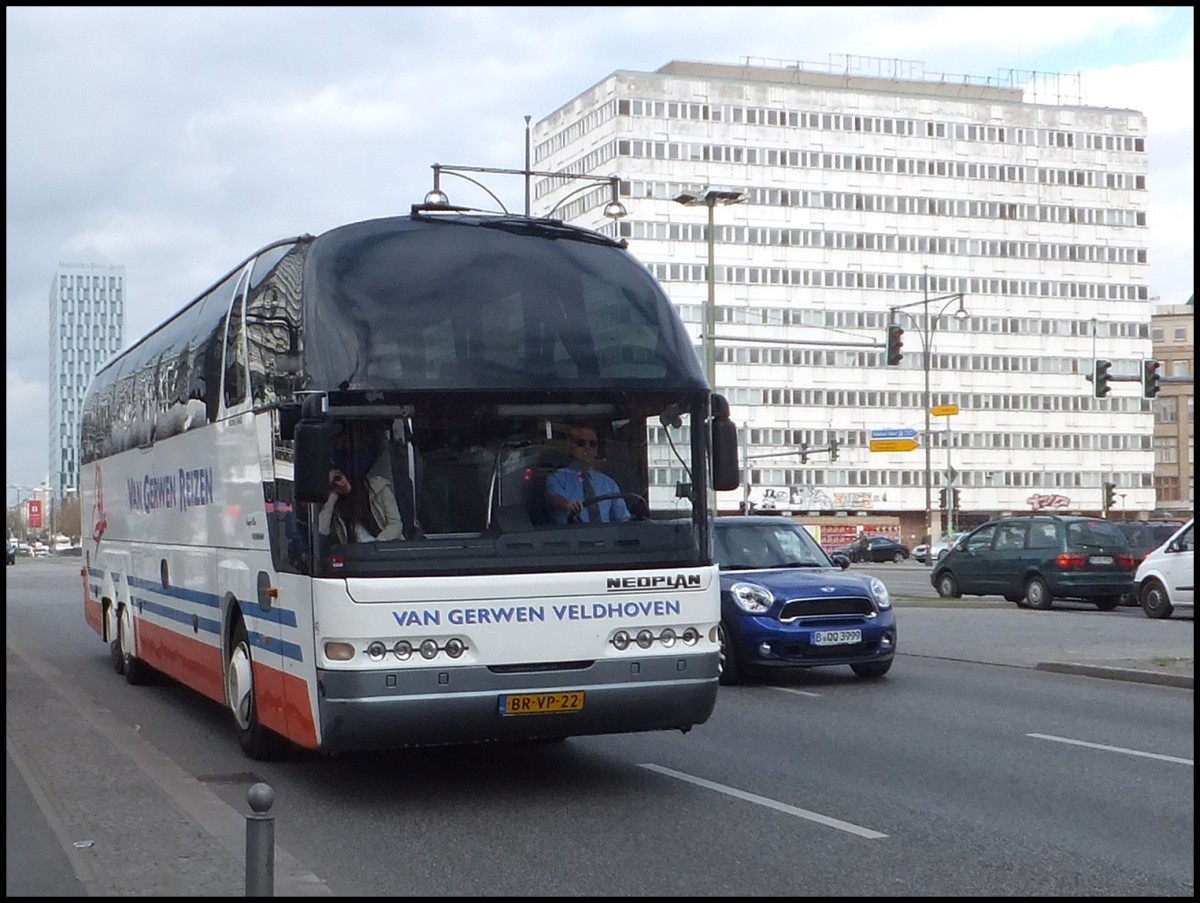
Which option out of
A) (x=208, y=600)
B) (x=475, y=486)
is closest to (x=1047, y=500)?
(x=208, y=600)

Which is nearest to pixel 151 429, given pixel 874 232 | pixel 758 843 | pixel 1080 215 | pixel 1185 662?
pixel 758 843

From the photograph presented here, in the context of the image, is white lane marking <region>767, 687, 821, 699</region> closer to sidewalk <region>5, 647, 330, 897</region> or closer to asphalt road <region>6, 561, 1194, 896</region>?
asphalt road <region>6, 561, 1194, 896</region>

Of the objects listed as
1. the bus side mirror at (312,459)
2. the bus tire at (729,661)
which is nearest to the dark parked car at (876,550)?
the bus tire at (729,661)

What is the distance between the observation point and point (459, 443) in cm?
Answer: 942

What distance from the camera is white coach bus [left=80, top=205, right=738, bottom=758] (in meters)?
9.17

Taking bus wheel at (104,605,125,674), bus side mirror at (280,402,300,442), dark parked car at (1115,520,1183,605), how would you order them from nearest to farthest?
bus side mirror at (280,402,300,442)
bus wheel at (104,605,125,674)
dark parked car at (1115,520,1183,605)

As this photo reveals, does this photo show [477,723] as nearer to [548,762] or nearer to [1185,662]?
[548,762]

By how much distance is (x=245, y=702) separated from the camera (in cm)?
1134

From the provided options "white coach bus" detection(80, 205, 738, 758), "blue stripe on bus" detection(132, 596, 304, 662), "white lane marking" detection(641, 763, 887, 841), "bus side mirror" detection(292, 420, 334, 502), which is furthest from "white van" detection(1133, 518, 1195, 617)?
"bus side mirror" detection(292, 420, 334, 502)

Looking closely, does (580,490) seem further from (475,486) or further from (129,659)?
(129,659)

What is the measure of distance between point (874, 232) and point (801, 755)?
349 feet

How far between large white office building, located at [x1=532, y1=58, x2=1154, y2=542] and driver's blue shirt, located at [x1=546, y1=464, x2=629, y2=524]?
96.3 meters

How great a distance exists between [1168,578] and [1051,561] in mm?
3084

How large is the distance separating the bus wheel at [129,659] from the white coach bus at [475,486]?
6.63 meters
